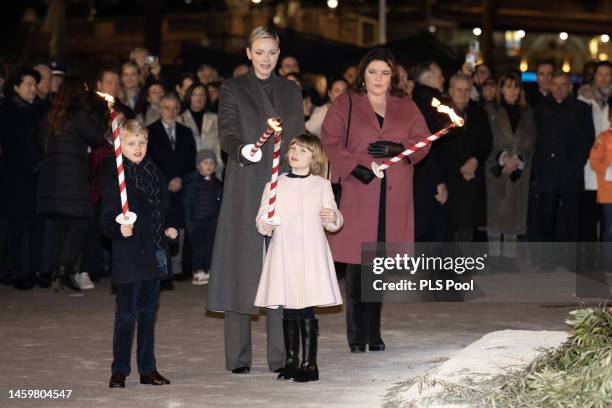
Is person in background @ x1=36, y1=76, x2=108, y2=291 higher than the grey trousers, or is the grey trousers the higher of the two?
person in background @ x1=36, y1=76, x2=108, y2=291

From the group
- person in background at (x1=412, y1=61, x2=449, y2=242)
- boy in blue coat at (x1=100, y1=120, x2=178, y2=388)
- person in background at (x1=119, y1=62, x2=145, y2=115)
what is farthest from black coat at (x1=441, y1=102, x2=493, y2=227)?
boy in blue coat at (x1=100, y1=120, x2=178, y2=388)

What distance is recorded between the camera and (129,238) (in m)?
8.48

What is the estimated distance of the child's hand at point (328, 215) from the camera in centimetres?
864

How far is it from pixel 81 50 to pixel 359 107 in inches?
2587

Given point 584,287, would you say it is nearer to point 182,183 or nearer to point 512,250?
point 512,250

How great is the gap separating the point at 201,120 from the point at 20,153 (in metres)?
2.15

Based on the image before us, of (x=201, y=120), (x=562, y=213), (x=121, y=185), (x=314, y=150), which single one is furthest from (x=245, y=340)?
(x=562, y=213)

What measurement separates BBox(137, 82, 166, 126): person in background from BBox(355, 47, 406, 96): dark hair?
4744mm

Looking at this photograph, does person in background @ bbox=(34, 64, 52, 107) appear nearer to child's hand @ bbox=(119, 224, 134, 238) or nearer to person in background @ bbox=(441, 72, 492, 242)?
person in background @ bbox=(441, 72, 492, 242)

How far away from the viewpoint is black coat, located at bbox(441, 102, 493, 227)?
47.0 ft

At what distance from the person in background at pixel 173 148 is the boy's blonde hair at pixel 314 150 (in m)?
5.35

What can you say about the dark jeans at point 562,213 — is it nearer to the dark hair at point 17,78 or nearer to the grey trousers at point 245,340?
the dark hair at point 17,78

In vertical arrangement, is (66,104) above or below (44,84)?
below

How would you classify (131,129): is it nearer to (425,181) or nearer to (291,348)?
(291,348)
